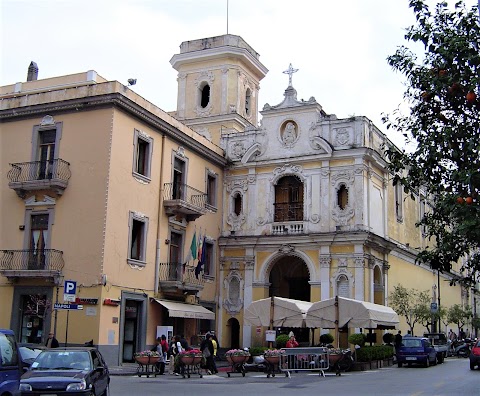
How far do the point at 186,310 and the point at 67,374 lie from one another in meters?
17.6

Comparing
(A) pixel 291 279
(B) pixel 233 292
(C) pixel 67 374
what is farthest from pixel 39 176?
(A) pixel 291 279

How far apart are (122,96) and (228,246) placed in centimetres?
1201

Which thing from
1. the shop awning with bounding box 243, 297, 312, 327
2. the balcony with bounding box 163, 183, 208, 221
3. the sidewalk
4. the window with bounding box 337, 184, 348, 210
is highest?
the window with bounding box 337, 184, 348, 210

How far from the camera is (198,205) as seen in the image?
1316 inches

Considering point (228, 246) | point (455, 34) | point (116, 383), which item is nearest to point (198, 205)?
point (228, 246)

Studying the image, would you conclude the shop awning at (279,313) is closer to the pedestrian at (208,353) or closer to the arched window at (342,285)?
the pedestrian at (208,353)

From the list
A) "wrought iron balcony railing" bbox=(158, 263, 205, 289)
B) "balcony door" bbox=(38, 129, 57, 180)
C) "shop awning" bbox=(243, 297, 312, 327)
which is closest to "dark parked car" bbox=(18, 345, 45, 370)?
"shop awning" bbox=(243, 297, 312, 327)

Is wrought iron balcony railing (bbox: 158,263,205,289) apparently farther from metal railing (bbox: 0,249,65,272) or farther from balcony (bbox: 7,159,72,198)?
balcony (bbox: 7,159,72,198)

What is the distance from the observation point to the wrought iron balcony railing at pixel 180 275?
30.0 m

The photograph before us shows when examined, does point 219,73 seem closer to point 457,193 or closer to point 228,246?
point 228,246

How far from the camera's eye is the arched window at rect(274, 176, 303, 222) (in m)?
35.4

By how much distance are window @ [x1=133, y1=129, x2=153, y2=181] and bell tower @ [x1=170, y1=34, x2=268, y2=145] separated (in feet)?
34.7

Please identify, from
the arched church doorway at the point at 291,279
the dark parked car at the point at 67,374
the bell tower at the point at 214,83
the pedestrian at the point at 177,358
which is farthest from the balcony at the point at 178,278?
the dark parked car at the point at 67,374

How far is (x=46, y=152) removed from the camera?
2852 centimetres
